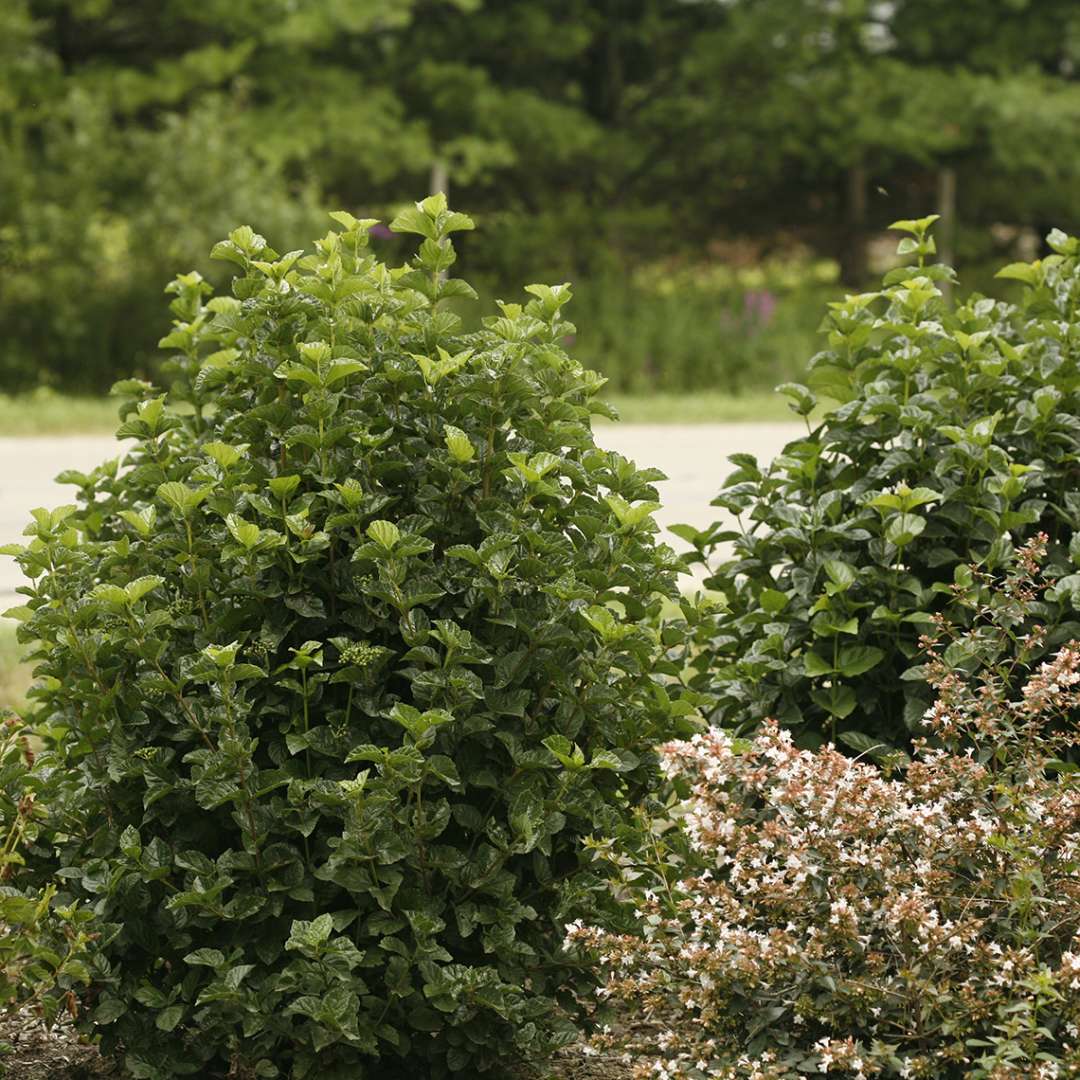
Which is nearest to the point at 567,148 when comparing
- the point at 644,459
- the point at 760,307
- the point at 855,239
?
the point at 760,307

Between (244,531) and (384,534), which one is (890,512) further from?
(244,531)

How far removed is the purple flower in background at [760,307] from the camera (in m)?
18.6

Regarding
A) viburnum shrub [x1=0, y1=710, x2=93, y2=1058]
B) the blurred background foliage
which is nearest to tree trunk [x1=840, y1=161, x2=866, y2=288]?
the blurred background foliage

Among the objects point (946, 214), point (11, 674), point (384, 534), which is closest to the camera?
point (384, 534)

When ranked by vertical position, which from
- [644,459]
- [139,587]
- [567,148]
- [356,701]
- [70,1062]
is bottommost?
[70,1062]

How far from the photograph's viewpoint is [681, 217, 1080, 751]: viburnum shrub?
11.1 feet

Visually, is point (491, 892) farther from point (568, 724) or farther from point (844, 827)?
point (844, 827)

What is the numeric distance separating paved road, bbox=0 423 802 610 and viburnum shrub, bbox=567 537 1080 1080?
5.26 m

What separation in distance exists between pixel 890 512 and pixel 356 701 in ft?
4.14

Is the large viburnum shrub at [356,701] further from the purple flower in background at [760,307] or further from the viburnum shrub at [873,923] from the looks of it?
the purple flower in background at [760,307]

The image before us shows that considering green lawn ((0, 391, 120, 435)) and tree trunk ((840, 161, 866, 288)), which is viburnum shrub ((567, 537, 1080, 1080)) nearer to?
green lawn ((0, 391, 120, 435))

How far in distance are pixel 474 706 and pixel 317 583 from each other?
0.35m

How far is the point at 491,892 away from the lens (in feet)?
9.25

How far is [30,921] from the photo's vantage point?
2809 mm
